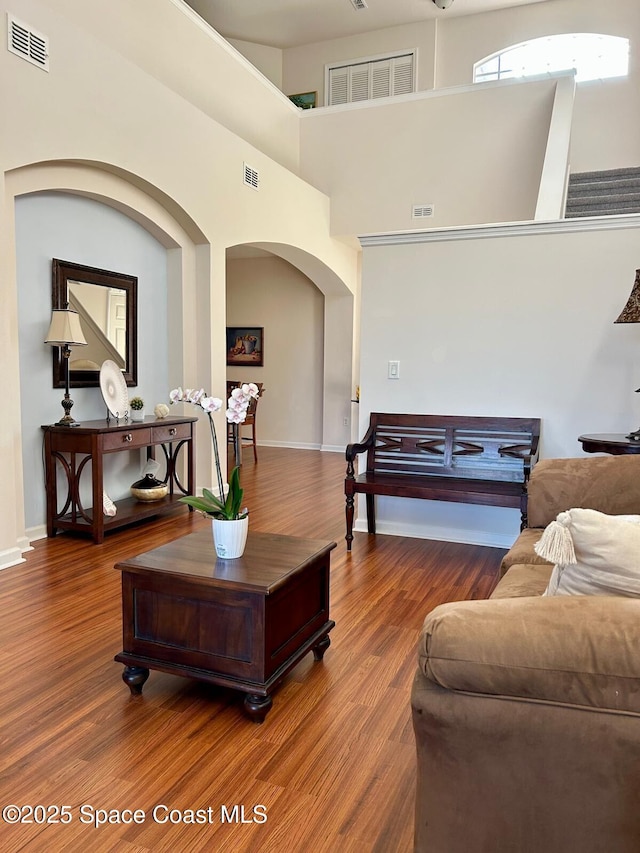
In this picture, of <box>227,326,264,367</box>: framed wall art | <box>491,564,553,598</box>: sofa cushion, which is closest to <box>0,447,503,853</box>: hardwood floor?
<box>491,564,553,598</box>: sofa cushion

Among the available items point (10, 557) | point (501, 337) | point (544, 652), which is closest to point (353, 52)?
point (501, 337)

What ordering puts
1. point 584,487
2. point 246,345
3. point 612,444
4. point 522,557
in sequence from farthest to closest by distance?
point 246,345, point 612,444, point 584,487, point 522,557

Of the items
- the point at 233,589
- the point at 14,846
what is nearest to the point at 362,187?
the point at 233,589

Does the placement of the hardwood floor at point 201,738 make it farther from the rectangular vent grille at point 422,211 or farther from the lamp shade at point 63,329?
the rectangular vent grille at point 422,211

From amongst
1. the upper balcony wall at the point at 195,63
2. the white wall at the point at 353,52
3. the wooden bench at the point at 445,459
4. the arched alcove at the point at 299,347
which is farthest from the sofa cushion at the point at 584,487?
the white wall at the point at 353,52

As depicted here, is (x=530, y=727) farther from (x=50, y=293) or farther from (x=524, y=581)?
(x=50, y=293)

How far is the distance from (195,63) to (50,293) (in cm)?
326

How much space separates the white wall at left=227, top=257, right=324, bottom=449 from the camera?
8539 millimetres

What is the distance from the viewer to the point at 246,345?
350 inches

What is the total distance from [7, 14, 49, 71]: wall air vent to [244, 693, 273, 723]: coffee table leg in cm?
361

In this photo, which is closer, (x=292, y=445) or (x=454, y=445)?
(x=454, y=445)

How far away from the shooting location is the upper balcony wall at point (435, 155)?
6598 millimetres

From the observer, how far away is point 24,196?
12.6 ft

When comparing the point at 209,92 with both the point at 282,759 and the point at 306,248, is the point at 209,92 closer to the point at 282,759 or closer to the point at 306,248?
the point at 306,248
